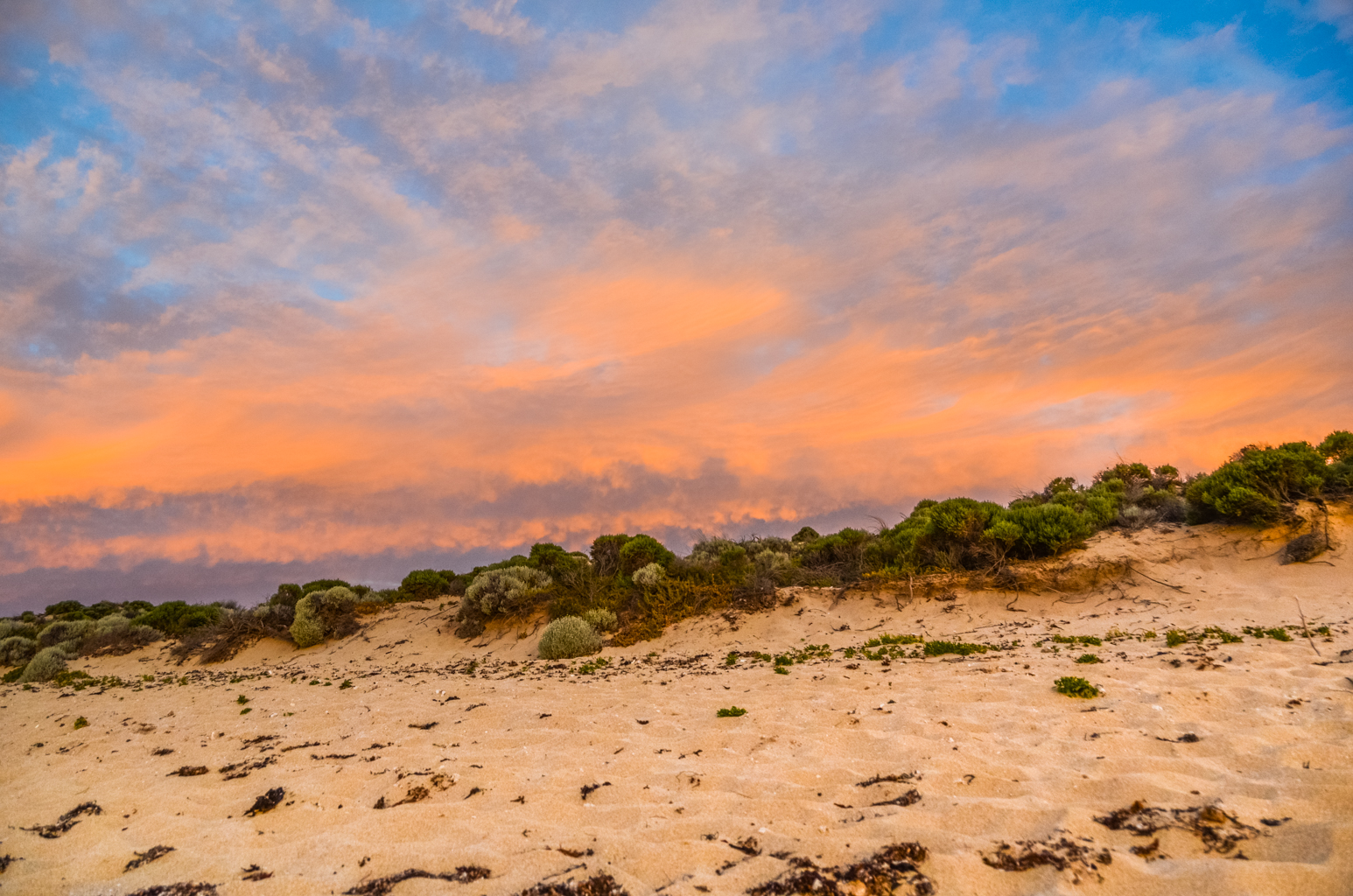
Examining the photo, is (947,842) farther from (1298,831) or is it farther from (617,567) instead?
(617,567)

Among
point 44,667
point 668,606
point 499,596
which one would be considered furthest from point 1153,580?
point 44,667

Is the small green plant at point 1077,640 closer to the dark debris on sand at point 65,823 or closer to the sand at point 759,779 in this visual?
the sand at point 759,779

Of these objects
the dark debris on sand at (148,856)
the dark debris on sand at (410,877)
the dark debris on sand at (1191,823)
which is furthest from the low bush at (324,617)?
the dark debris on sand at (1191,823)

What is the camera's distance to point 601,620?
50.2 ft

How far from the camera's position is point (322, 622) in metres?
19.3

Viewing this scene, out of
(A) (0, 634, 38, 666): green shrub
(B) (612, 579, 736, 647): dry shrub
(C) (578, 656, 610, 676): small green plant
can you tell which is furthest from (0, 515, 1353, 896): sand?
(A) (0, 634, 38, 666): green shrub

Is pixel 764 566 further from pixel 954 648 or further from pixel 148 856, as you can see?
pixel 148 856

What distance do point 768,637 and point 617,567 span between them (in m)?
6.01

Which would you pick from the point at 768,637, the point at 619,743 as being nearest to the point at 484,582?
the point at 768,637

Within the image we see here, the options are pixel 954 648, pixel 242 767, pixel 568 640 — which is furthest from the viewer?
pixel 568 640

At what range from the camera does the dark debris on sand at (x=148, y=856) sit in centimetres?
448

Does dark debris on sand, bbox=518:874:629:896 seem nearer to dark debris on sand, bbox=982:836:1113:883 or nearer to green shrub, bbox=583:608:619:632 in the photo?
dark debris on sand, bbox=982:836:1113:883

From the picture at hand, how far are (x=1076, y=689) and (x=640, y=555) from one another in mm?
12183

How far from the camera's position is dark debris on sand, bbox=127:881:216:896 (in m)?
4.04
